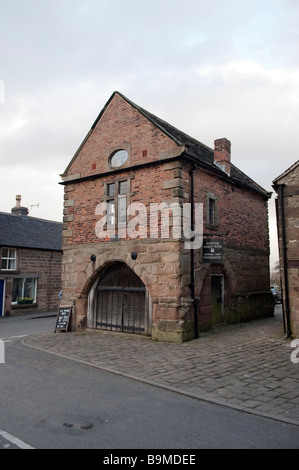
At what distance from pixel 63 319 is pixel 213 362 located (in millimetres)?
7590

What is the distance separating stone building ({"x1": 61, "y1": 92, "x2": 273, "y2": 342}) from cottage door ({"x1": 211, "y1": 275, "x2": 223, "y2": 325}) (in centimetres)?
4

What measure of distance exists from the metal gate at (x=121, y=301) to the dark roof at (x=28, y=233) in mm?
11922

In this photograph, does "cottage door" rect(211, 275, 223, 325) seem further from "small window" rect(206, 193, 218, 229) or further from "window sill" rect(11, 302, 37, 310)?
"window sill" rect(11, 302, 37, 310)

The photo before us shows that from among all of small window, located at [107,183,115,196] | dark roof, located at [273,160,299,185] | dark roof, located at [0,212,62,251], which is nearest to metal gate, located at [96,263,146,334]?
small window, located at [107,183,115,196]

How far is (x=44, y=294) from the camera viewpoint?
25.5 meters

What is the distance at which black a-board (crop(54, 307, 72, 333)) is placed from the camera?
14.1 m

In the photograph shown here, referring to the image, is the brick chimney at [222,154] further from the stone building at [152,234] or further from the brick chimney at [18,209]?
the brick chimney at [18,209]

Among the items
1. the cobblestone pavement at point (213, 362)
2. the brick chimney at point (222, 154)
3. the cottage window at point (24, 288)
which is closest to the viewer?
the cobblestone pavement at point (213, 362)

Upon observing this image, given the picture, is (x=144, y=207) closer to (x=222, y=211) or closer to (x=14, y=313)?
(x=222, y=211)

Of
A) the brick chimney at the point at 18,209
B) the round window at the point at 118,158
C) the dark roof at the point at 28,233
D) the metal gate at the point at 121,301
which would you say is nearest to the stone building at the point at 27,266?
the dark roof at the point at 28,233

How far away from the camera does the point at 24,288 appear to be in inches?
966

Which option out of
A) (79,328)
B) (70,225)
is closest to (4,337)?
(79,328)

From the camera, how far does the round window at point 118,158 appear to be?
13684mm

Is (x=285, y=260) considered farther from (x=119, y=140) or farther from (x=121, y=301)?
(x=119, y=140)
